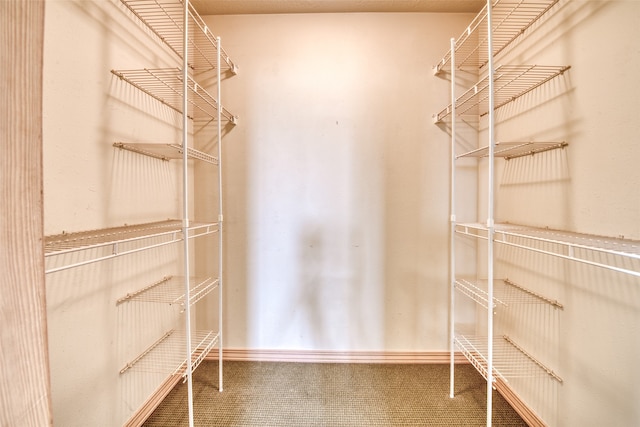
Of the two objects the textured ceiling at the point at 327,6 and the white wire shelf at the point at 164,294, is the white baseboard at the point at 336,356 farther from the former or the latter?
the textured ceiling at the point at 327,6

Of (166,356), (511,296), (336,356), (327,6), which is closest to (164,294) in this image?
(166,356)

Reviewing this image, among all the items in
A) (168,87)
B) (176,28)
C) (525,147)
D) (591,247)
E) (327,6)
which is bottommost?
(591,247)

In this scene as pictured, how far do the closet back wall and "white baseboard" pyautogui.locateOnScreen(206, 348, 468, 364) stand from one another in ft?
0.11

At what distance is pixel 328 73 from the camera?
5.39ft

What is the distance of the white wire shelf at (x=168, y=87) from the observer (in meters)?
1.12

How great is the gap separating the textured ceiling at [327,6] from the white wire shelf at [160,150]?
100 cm

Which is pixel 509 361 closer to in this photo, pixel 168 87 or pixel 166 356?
pixel 166 356

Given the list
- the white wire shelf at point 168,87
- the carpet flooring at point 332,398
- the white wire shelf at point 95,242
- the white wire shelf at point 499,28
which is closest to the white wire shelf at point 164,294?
the white wire shelf at point 95,242

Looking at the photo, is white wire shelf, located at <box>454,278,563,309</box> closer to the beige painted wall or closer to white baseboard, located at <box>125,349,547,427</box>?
white baseboard, located at <box>125,349,547,427</box>

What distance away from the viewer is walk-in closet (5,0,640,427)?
0.82 m

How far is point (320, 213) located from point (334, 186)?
0.20 m

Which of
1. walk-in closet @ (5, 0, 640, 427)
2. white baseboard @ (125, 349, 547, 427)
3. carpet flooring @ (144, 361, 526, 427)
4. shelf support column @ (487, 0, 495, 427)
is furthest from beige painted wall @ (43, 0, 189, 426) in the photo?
shelf support column @ (487, 0, 495, 427)

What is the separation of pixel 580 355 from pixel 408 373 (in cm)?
86

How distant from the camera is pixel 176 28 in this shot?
135 centimetres
